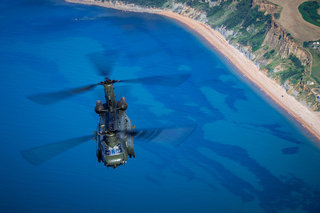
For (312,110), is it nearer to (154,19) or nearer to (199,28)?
(199,28)

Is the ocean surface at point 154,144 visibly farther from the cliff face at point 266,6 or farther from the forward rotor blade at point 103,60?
the cliff face at point 266,6

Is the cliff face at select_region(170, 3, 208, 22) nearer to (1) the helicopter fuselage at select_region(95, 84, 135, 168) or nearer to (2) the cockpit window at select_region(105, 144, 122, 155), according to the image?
(1) the helicopter fuselage at select_region(95, 84, 135, 168)

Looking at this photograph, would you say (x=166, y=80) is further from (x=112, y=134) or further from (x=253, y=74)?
(x=112, y=134)

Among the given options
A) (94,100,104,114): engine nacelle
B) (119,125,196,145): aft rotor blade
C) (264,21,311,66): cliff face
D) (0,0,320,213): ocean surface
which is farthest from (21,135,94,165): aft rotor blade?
(264,21,311,66): cliff face

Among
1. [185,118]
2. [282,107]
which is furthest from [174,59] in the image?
[282,107]

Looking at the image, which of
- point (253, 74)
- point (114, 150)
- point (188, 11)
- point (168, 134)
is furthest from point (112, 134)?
point (188, 11)

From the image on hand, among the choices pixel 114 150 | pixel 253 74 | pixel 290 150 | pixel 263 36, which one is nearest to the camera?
pixel 114 150

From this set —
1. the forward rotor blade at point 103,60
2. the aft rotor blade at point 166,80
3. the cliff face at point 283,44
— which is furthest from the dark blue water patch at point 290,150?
the forward rotor blade at point 103,60
